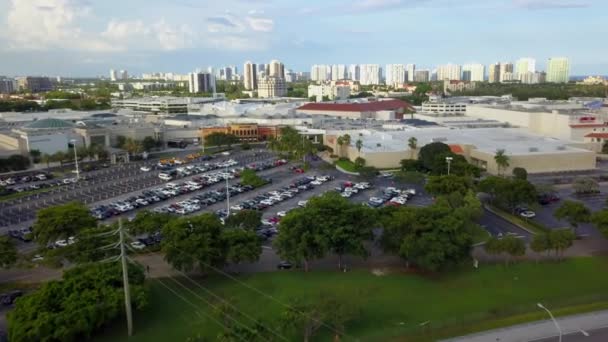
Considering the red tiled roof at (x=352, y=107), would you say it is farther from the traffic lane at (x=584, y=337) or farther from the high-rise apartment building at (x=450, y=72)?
the high-rise apartment building at (x=450, y=72)

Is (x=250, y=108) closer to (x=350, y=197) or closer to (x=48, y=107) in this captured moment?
(x=48, y=107)

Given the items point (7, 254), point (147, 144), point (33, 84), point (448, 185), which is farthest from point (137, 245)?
point (33, 84)

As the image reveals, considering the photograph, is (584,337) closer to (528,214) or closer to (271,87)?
(528,214)

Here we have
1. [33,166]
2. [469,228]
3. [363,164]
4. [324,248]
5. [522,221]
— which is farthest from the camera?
[33,166]

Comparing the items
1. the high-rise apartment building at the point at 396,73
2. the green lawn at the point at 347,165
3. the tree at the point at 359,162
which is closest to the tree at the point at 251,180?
the tree at the point at 359,162

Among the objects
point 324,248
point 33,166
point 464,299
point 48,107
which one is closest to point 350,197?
point 324,248

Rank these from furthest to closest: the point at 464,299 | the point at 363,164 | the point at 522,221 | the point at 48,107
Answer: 1. the point at 48,107
2. the point at 363,164
3. the point at 522,221
4. the point at 464,299

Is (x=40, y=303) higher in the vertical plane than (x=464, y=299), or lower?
higher
